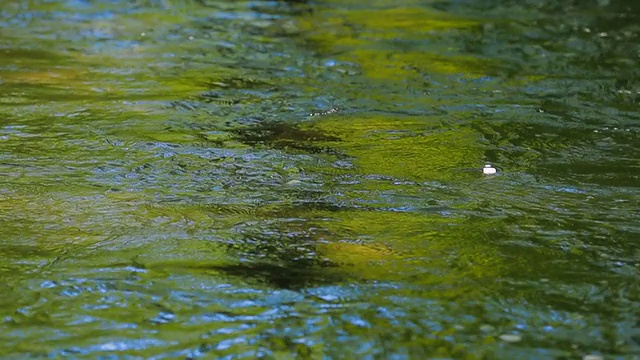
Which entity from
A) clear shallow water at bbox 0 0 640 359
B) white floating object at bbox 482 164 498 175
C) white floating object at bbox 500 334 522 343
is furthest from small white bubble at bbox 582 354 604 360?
white floating object at bbox 482 164 498 175

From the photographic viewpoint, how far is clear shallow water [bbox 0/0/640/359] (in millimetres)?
3756

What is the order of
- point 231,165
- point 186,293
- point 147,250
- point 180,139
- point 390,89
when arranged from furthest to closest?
point 390,89 < point 180,139 < point 231,165 < point 147,250 < point 186,293

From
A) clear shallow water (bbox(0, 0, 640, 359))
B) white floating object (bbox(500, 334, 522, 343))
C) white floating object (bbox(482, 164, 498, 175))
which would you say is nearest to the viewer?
Answer: white floating object (bbox(500, 334, 522, 343))

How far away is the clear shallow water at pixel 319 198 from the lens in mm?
3756

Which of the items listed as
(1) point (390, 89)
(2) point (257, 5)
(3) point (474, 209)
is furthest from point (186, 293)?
(2) point (257, 5)

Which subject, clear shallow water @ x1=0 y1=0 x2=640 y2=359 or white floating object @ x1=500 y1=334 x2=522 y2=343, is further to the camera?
clear shallow water @ x1=0 y1=0 x2=640 y2=359

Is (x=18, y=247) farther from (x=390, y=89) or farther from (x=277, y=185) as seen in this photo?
(x=390, y=89)

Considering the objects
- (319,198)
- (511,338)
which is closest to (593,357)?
(511,338)

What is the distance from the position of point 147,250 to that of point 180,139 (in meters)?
2.02

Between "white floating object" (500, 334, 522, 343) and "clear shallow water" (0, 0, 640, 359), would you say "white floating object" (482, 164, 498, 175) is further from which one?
"white floating object" (500, 334, 522, 343)

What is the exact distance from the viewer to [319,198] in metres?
5.15

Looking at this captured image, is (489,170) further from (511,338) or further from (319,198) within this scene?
(511,338)

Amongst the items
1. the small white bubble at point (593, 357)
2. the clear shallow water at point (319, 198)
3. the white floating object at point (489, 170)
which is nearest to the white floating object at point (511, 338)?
the clear shallow water at point (319, 198)

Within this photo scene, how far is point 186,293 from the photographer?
4.05 metres
